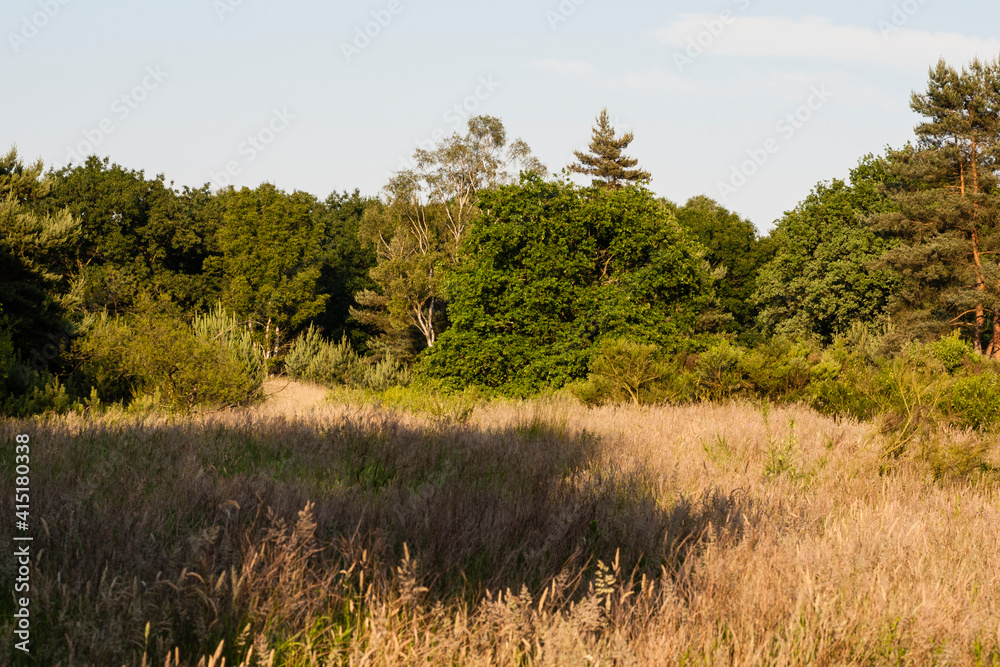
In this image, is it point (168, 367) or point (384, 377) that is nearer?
point (168, 367)

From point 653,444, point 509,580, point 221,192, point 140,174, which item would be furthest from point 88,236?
point 509,580

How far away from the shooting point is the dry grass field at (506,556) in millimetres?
2547

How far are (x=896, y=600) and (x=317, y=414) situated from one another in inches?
293

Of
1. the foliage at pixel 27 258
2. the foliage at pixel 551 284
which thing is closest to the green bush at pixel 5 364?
the foliage at pixel 27 258

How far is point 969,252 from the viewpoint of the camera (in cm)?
3366

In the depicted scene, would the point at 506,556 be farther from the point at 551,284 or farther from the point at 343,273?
the point at 343,273

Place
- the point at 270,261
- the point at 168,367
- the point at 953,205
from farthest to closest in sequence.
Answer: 1. the point at 270,261
2. the point at 953,205
3. the point at 168,367

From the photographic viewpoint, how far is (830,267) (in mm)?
39781

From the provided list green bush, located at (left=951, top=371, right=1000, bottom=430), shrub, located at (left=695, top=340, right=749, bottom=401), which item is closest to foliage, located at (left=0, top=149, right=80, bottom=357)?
shrub, located at (left=695, top=340, right=749, bottom=401)

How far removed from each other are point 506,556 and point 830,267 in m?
40.8

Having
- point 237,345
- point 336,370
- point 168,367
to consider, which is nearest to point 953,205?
point 336,370

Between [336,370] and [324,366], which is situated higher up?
[324,366]

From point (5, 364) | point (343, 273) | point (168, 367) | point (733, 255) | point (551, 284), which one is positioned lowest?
point (168, 367)

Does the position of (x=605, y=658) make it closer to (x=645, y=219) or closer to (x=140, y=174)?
(x=645, y=219)
